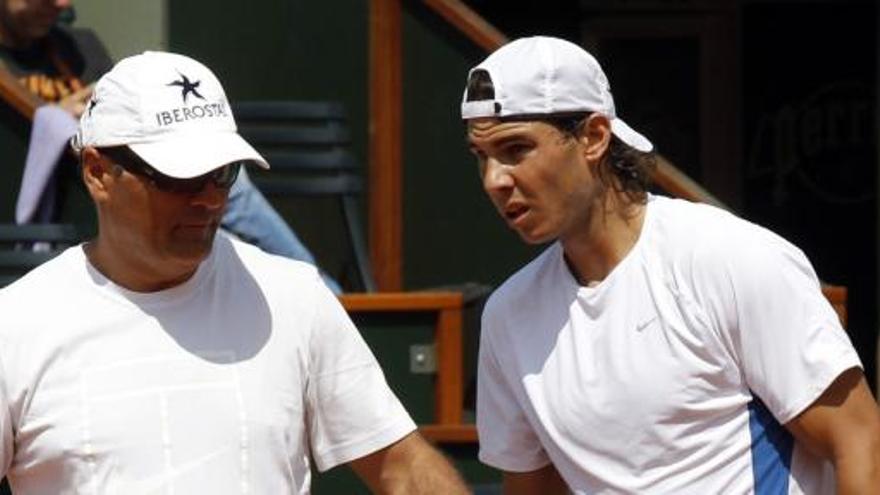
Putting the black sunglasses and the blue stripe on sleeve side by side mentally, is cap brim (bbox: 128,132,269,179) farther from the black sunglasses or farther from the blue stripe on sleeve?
the blue stripe on sleeve

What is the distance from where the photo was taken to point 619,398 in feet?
13.6

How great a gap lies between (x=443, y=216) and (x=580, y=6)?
10.1 feet

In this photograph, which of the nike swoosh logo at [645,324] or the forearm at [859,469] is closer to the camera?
the forearm at [859,469]

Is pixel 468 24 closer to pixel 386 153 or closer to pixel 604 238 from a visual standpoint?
pixel 386 153

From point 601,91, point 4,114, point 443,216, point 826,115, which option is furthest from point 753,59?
point 601,91

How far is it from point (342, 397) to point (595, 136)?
638 mm

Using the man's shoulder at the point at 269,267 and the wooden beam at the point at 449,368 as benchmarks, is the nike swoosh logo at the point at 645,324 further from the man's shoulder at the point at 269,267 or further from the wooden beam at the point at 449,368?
the wooden beam at the point at 449,368

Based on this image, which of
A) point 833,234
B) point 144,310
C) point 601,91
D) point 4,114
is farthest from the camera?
point 833,234

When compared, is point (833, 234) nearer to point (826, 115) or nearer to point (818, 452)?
point (826, 115)

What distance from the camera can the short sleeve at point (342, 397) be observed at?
4102 millimetres

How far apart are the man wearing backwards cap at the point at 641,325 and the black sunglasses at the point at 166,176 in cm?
49

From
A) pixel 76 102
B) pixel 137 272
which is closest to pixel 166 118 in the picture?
pixel 137 272

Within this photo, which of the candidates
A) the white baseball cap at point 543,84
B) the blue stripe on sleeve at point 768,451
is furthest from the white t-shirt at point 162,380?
the blue stripe on sleeve at point 768,451

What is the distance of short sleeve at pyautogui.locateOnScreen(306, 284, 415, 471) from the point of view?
13.5 feet
